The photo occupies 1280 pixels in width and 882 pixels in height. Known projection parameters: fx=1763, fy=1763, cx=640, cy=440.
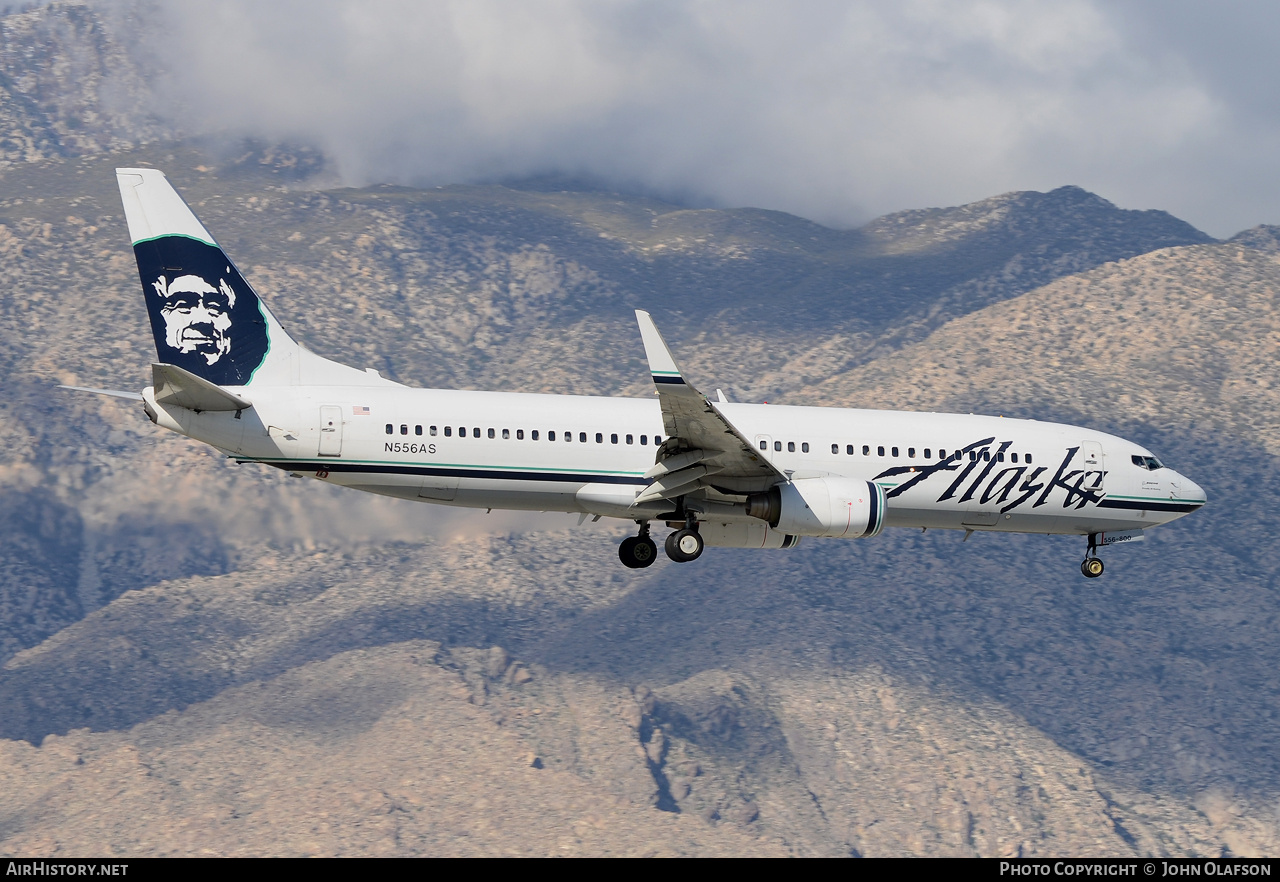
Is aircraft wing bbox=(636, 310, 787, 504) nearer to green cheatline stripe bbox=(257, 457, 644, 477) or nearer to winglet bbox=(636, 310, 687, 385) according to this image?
winglet bbox=(636, 310, 687, 385)

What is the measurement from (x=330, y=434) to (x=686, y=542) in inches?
407

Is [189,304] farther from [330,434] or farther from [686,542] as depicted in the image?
[686,542]

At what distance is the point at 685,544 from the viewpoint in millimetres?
49688

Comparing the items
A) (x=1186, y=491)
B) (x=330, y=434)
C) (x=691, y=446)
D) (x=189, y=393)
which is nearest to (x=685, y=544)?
(x=691, y=446)

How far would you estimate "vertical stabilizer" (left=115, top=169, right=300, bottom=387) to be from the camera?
49.3 m

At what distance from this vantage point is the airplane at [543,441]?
→ 156ft

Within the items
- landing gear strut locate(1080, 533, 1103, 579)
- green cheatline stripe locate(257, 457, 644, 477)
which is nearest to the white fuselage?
green cheatline stripe locate(257, 457, 644, 477)

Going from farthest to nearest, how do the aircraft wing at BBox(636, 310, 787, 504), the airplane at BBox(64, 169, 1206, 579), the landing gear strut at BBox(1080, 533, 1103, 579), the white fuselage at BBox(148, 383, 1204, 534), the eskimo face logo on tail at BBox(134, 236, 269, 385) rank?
the landing gear strut at BBox(1080, 533, 1103, 579) < the eskimo face logo on tail at BBox(134, 236, 269, 385) < the white fuselage at BBox(148, 383, 1204, 534) < the airplane at BBox(64, 169, 1206, 579) < the aircraft wing at BBox(636, 310, 787, 504)

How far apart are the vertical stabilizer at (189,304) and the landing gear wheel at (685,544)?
11.6 m

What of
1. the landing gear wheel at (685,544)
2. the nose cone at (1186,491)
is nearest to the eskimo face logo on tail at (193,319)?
the landing gear wheel at (685,544)

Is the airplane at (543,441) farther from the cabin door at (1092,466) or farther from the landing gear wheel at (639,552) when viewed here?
the cabin door at (1092,466)

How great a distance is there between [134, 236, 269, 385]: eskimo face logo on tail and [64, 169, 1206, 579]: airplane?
1.6 inches

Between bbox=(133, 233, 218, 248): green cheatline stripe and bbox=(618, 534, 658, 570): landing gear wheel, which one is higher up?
bbox=(133, 233, 218, 248): green cheatline stripe
